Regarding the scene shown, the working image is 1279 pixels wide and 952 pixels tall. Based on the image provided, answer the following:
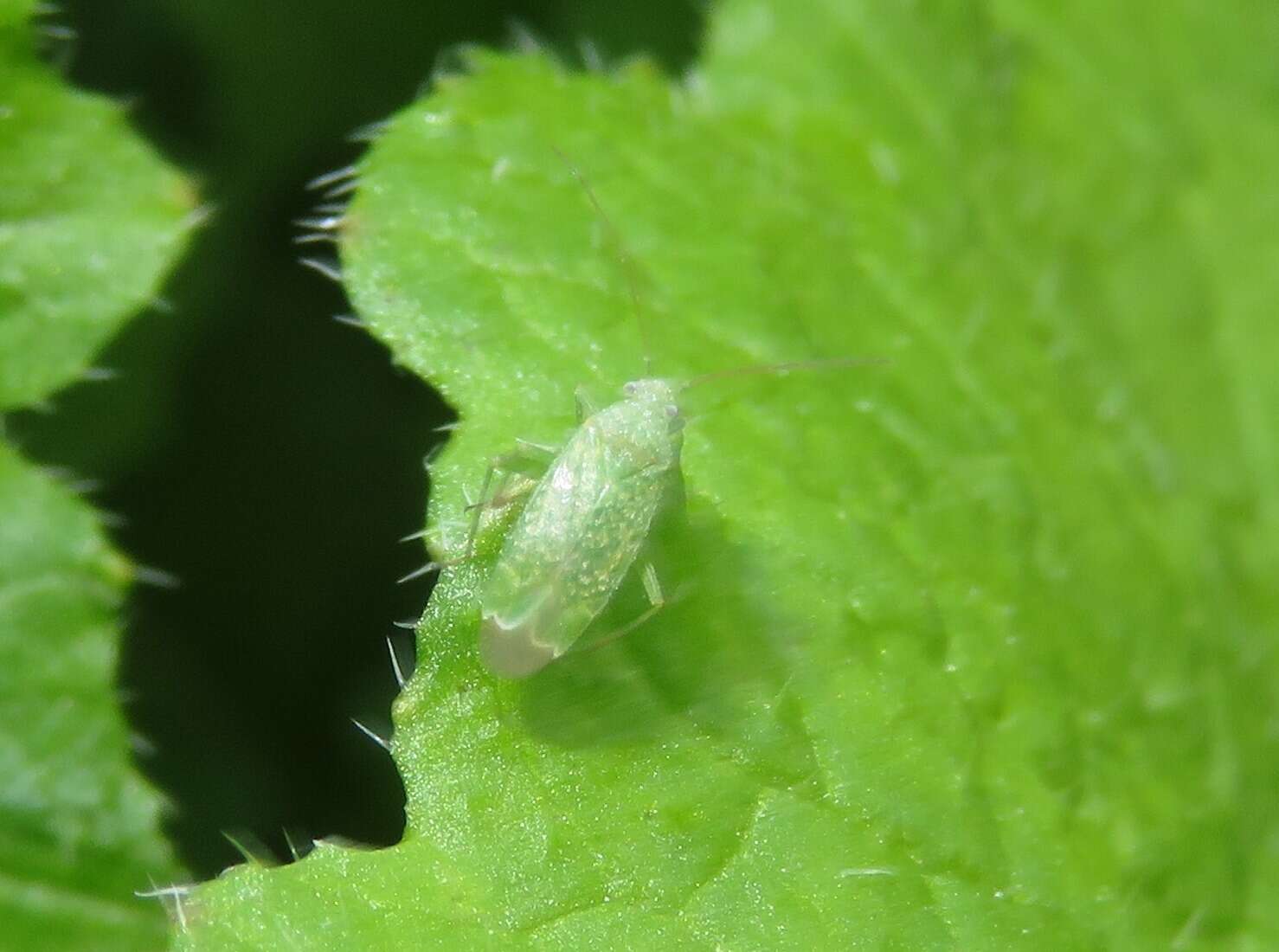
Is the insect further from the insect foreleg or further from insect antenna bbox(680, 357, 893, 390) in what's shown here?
insect antenna bbox(680, 357, 893, 390)

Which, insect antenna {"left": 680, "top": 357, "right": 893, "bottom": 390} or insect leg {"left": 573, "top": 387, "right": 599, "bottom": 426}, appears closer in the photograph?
insect leg {"left": 573, "top": 387, "right": 599, "bottom": 426}

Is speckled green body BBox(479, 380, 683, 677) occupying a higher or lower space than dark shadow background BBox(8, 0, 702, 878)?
higher

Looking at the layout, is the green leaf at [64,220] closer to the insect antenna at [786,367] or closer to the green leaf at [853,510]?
the green leaf at [853,510]

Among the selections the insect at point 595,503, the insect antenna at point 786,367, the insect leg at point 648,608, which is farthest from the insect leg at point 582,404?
the insect leg at point 648,608

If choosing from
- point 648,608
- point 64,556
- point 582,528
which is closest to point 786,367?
point 582,528

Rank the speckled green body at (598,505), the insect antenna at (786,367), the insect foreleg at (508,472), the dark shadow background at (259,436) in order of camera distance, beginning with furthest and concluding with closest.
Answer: the dark shadow background at (259,436) → the insect antenna at (786,367) → the speckled green body at (598,505) → the insect foreleg at (508,472)

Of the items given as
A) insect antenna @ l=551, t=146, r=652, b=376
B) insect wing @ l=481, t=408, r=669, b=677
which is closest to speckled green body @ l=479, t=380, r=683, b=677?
insect wing @ l=481, t=408, r=669, b=677

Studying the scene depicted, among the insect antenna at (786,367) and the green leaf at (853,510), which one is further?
the insect antenna at (786,367)
